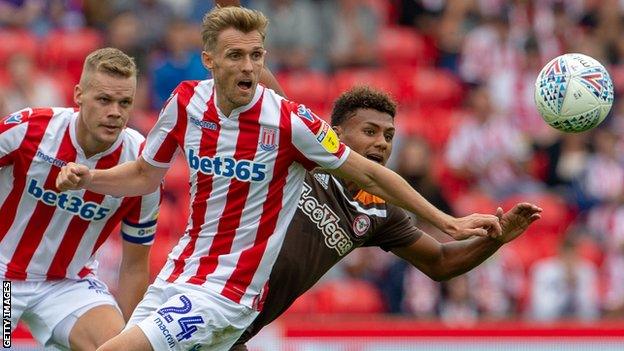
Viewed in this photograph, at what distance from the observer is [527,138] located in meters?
14.8

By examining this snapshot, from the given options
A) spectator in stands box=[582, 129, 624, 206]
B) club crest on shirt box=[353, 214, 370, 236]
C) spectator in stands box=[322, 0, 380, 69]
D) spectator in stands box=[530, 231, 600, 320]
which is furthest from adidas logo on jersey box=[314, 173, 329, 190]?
spectator in stands box=[322, 0, 380, 69]

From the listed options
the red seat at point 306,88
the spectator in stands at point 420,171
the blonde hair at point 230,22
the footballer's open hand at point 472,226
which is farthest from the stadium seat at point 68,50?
the footballer's open hand at point 472,226

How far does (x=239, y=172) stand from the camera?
7.01 m

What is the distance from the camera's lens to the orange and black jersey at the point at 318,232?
7492 millimetres

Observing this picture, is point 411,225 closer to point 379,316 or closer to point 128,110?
point 128,110

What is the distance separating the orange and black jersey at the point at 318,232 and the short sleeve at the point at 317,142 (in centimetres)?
61

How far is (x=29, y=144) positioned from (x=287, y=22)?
7558mm

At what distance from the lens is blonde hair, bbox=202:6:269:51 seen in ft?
23.1

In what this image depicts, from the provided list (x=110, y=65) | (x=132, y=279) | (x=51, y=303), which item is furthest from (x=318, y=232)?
(x=51, y=303)

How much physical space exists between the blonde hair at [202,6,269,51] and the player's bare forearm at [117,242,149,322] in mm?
1715

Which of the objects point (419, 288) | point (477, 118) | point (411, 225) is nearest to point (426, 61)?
point (477, 118)

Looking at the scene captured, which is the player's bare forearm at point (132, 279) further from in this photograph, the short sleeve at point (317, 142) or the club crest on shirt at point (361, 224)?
the short sleeve at point (317, 142)

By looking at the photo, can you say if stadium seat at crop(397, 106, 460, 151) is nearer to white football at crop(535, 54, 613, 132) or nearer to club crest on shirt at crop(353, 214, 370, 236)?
white football at crop(535, 54, 613, 132)

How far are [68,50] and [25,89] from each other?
125 cm
